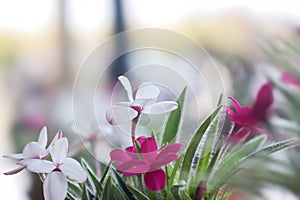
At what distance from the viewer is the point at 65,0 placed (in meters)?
2.21

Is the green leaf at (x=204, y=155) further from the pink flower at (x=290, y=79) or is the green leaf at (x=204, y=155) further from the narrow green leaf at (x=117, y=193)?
the pink flower at (x=290, y=79)

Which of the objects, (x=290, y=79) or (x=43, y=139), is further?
(x=290, y=79)

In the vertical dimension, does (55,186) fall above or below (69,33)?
below

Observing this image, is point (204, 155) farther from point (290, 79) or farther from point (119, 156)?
point (290, 79)

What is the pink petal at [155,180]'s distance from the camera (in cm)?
42

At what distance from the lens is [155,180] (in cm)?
42

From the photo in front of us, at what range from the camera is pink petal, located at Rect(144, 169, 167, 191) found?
42 centimetres

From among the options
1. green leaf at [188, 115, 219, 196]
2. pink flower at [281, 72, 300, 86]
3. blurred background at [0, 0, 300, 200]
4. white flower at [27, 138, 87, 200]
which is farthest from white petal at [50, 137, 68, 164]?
blurred background at [0, 0, 300, 200]

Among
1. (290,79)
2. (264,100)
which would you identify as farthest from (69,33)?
(264,100)

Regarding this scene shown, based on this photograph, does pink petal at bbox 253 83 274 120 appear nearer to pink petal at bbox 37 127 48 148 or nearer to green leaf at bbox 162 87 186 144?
green leaf at bbox 162 87 186 144

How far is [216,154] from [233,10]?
1.36 meters

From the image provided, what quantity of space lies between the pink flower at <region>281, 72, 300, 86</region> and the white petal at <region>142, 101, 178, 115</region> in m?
0.27

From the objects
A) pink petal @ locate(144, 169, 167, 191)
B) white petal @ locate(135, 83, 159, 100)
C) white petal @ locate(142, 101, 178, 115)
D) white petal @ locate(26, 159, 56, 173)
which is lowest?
pink petal @ locate(144, 169, 167, 191)

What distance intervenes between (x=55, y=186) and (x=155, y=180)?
0.26 feet
